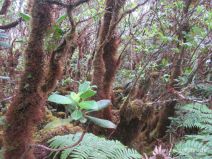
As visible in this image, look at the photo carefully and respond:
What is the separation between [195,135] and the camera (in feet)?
9.91

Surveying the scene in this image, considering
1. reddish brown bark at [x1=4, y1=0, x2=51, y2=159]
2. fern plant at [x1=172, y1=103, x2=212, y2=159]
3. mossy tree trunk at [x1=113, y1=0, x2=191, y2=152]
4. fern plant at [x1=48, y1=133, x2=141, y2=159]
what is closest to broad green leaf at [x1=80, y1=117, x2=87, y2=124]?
reddish brown bark at [x1=4, y1=0, x2=51, y2=159]

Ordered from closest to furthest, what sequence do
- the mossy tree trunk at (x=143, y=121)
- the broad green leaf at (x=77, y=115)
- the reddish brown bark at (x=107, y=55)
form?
the broad green leaf at (x=77, y=115)
the mossy tree trunk at (x=143, y=121)
the reddish brown bark at (x=107, y=55)

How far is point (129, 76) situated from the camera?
585cm

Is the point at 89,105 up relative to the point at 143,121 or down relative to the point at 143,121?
up

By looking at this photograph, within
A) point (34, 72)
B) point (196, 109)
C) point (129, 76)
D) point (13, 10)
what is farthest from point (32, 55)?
point (13, 10)

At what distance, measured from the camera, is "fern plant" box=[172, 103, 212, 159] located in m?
2.60

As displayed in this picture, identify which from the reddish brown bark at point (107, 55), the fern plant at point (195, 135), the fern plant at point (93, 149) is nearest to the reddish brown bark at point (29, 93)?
the fern plant at point (93, 149)

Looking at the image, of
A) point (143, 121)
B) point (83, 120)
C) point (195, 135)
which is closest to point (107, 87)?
point (143, 121)

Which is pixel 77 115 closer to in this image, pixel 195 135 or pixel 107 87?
pixel 195 135

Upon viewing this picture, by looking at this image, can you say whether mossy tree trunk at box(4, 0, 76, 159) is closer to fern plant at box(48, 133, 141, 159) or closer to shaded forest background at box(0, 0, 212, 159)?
shaded forest background at box(0, 0, 212, 159)

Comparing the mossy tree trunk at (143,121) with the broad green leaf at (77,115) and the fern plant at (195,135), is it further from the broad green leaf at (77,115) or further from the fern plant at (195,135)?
the broad green leaf at (77,115)

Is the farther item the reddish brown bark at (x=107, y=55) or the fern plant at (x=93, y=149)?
the reddish brown bark at (x=107, y=55)

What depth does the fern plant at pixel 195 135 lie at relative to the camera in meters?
2.60

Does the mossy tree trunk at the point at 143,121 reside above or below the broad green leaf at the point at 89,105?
below
